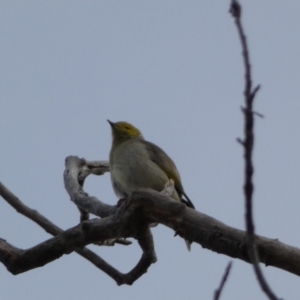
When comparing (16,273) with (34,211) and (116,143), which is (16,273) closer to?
(34,211)

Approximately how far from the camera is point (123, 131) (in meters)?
10.4

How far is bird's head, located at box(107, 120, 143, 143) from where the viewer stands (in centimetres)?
1030

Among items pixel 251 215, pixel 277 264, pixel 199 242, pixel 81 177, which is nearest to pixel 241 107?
pixel 251 215

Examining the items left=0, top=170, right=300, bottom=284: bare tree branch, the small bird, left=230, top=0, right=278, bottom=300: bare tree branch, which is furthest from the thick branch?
the small bird

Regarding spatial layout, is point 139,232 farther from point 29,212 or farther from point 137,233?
point 29,212

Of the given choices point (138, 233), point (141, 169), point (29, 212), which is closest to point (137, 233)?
point (138, 233)

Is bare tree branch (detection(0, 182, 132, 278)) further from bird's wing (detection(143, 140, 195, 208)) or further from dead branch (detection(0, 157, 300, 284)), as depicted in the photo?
bird's wing (detection(143, 140, 195, 208))

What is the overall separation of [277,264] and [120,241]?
2.72 meters

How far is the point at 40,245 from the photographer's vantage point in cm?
504

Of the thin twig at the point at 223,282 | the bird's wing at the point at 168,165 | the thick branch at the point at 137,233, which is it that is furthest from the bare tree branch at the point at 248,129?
the bird's wing at the point at 168,165

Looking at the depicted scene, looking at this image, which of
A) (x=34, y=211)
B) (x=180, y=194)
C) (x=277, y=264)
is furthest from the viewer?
(x=180, y=194)

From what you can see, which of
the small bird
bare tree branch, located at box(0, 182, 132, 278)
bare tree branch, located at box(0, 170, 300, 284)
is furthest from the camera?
the small bird

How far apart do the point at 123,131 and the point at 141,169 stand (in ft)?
A: 6.16

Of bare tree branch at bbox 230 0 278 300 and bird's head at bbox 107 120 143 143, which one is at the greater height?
bird's head at bbox 107 120 143 143
